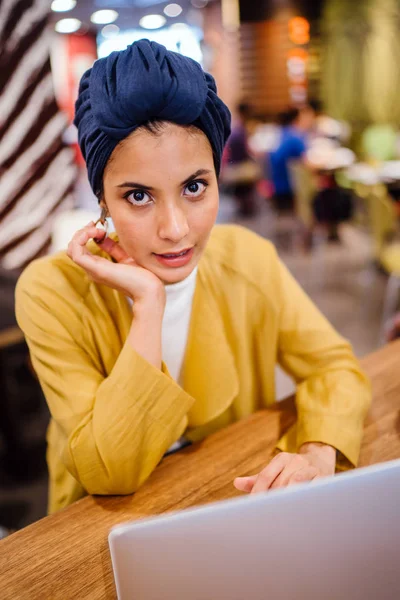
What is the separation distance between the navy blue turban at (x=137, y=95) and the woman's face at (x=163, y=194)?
0.06ft

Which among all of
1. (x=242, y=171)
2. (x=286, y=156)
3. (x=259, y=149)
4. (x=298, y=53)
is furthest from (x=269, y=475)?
(x=298, y=53)

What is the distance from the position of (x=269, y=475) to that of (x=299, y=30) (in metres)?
9.96

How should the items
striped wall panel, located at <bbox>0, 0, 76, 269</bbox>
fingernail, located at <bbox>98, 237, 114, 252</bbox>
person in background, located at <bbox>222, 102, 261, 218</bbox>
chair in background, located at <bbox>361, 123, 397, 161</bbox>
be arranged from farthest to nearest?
person in background, located at <bbox>222, 102, 261, 218</bbox>
chair in background, located at <bbox>361, 123, 397, 161</bbox>
striped wall panel, located at <bbox>0, 0, 76, 269</bbox>
fingernail, located at <bbox>98, 237, 114, 252</bbox>

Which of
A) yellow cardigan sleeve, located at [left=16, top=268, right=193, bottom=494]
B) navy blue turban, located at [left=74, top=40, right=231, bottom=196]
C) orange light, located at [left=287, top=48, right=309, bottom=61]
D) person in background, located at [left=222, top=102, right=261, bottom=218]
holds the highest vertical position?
navy blue turban, located at [left=74, top=40, right=231, bottom=196]

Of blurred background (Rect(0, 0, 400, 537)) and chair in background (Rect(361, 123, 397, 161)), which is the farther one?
chair in background (Rect(361, 123, 397, 161))

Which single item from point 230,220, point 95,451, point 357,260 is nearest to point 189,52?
point 95,451

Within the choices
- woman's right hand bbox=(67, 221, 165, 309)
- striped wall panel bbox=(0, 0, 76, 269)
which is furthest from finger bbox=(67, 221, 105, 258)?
striped wall panel bbox=(0, 0, 76, 269)

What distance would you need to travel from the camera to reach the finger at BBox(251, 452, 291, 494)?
2.60 feet

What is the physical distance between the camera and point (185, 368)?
101 centimetres

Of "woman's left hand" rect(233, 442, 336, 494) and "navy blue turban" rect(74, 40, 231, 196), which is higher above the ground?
"navy blue turban" rect(74, 40, 231, 196)

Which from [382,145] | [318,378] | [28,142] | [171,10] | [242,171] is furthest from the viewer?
[171,10]

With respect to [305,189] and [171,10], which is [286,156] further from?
[171,10]

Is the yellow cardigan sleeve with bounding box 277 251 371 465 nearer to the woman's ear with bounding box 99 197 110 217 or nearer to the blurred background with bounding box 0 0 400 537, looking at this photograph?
the blurred background with bounding box 0 0 400 537

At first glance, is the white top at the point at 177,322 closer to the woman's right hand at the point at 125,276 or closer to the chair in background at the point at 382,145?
the woman's right hand at the point at 125,276
